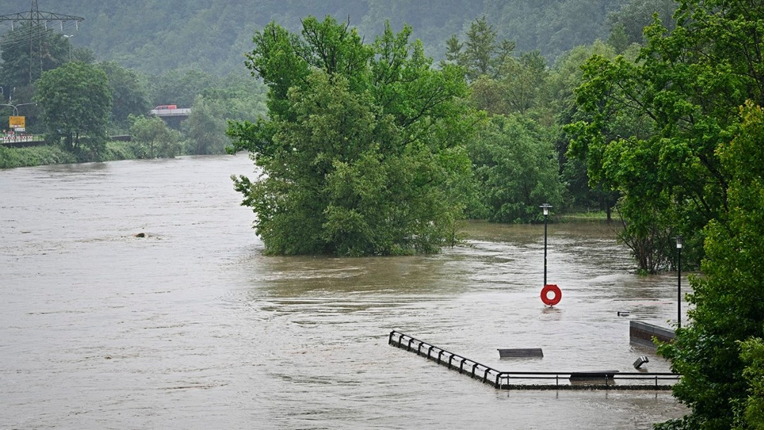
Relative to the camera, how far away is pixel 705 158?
1560 inches

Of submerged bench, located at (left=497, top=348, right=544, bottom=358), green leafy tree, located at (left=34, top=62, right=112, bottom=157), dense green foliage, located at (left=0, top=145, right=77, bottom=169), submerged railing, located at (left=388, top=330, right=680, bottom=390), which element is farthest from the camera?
green leafy tree, located at (left=34, top=62, right=112, bottom=157)

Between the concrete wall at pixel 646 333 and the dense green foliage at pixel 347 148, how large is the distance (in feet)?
93.5

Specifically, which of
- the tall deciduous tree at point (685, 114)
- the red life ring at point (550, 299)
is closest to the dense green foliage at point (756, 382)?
the tall deciduous tree at point (685, 114)

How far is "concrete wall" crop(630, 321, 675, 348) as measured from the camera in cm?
3828

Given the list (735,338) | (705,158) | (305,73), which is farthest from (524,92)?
(735,338)

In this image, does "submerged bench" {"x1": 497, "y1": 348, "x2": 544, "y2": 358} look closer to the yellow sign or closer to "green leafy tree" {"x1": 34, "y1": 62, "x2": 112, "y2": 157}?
"green leafy tree" {"x1": 34, "y1": 62, "x2": 112, "y2": 157}

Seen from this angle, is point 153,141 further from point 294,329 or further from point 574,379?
point 574,379

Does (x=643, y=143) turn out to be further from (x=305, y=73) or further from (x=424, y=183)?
(x=305, y=73)

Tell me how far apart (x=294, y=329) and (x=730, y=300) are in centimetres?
2420

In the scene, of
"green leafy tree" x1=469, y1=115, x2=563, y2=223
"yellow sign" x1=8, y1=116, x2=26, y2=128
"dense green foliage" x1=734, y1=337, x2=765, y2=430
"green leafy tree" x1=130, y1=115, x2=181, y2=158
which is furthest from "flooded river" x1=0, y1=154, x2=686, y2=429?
"green leafy tree" x1=130, y1=115, x2=181, y2=158

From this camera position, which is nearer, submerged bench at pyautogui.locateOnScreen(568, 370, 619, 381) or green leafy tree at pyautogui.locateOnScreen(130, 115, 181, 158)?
submerged bench at pyautogui.locateOnScreen(568, 370, 619, 381)

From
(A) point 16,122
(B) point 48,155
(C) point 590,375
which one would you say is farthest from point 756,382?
(A) point 16,122

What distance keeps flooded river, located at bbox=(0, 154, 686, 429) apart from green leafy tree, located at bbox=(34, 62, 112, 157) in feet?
281

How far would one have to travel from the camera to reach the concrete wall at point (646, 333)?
38281 millimetres
